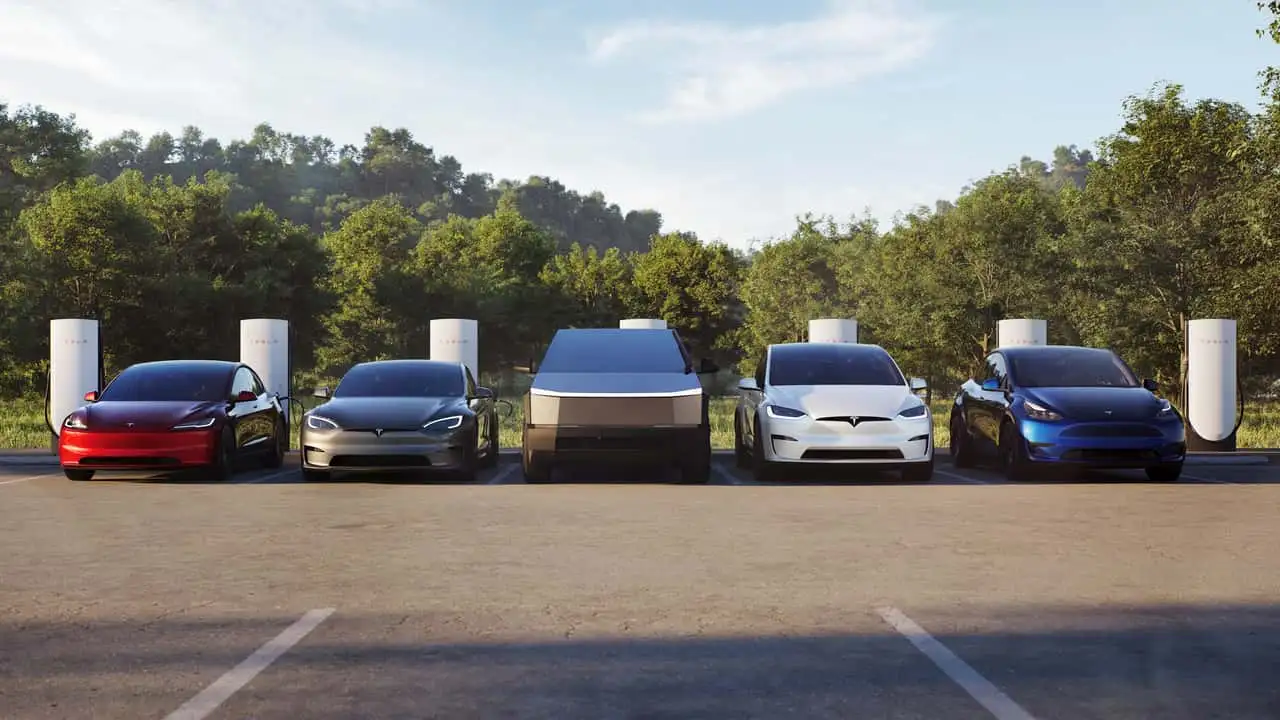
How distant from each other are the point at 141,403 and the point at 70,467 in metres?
1.06

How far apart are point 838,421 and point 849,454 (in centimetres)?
39

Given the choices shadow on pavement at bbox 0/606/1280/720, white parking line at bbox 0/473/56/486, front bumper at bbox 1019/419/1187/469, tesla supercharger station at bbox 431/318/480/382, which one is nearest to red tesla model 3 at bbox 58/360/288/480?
white parking line at bbox 0/473/56/486

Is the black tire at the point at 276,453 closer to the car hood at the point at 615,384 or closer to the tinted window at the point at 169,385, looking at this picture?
the tinted window at the point at 169,385

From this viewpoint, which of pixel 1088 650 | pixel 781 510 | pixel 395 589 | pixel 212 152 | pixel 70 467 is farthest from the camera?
pixel 212 152

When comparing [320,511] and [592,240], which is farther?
[592,240]

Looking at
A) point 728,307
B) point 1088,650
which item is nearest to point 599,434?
→ point 1088,650

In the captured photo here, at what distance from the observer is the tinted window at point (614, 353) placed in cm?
1456

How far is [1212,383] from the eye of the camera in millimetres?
18750

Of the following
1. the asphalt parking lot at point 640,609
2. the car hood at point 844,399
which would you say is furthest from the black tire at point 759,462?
the asphalt parking lot at point 640,609

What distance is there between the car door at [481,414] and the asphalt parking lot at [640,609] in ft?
9.13

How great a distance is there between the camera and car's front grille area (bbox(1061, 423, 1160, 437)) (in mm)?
14188

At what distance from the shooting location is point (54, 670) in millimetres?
5508

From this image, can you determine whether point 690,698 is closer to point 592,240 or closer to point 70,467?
point 70,467

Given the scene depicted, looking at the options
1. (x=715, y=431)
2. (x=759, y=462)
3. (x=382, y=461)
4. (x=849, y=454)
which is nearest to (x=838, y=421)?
(x=849, y=454)
